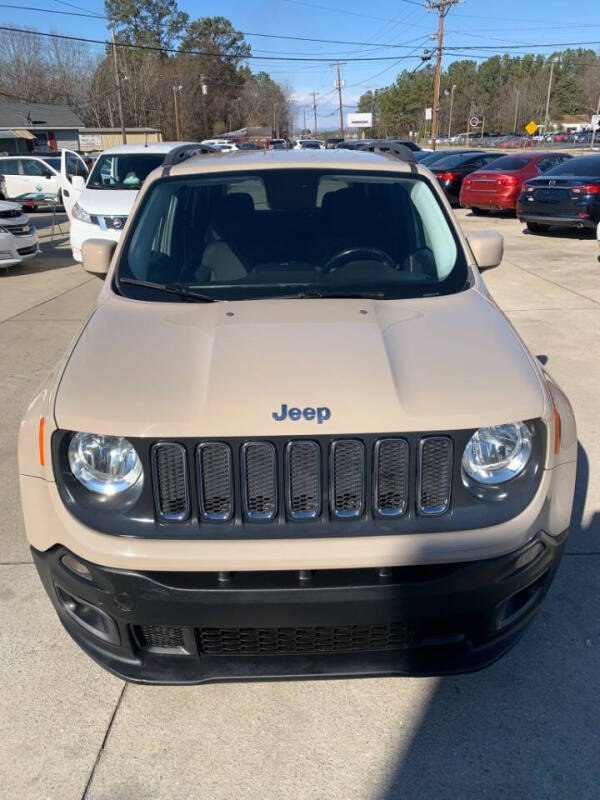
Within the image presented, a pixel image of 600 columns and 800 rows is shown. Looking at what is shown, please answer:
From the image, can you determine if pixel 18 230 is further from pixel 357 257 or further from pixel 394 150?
pixel 357 257

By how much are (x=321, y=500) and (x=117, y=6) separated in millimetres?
96779

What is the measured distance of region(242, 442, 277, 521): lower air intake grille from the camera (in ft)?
6.82

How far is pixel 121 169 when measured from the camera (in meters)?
11.6

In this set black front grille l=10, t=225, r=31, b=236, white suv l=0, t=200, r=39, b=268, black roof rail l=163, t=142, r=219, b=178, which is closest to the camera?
black roof rail l=163, t=142, r=219, b=178

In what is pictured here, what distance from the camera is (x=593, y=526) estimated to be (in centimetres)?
369

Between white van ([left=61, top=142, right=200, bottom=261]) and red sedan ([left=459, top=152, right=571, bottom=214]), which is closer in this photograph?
white van ([left=61, top=142, right=200, bottom=261])

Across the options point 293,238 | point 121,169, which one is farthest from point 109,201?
point 293,238

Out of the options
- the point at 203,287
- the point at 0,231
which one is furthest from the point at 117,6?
the point at 203,287

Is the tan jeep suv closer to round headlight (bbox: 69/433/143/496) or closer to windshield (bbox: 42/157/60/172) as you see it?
round headlight (bbox: 69/433/143/496)

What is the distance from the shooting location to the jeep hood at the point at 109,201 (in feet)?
33.9

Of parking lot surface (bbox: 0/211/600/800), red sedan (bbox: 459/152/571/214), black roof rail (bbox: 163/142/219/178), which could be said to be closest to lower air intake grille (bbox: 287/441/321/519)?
parking lot surface (bbox: 0/211/600/800)

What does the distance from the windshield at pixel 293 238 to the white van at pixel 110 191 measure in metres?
7.03

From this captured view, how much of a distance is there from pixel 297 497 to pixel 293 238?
1687 mm

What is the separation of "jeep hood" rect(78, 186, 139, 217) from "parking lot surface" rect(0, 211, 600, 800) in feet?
26.6
